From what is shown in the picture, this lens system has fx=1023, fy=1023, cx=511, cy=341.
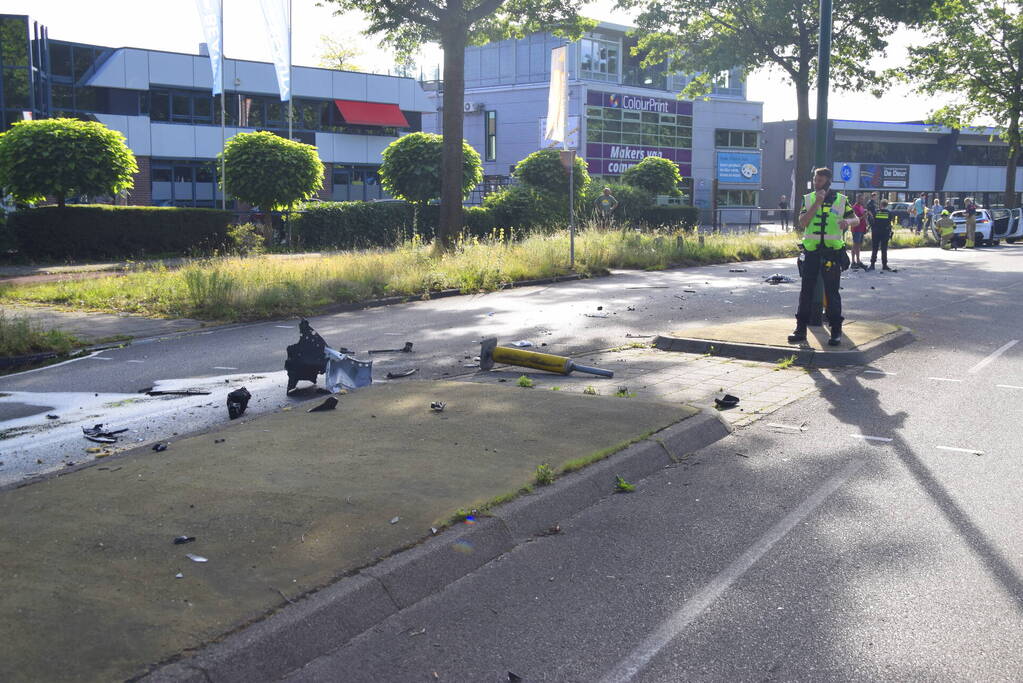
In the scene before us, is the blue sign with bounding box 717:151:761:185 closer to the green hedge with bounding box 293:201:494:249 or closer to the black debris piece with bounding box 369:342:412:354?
the green hedge with bounding box 293:201:494:249

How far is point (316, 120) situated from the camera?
5531 centimetres

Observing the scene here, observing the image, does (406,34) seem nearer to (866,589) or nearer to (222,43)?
(222,43)

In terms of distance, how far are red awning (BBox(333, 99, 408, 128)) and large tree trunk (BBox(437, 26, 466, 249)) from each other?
3010 cm

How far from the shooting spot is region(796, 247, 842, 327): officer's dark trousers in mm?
11414

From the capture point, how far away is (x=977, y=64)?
153 feet

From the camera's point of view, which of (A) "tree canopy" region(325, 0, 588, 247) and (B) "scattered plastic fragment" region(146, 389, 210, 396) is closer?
(B) "scattered plastic fragment" region(146, 389, 210, 396)

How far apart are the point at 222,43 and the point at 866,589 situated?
3522 centimetres

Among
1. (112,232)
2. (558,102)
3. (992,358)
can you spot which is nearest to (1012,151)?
(558,102)

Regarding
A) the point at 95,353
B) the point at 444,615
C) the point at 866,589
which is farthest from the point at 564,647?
the point at 95,353

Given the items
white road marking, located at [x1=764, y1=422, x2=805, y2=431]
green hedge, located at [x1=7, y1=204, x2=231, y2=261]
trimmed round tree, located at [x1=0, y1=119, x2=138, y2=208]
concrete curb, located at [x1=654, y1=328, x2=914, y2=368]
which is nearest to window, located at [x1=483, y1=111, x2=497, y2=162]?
green hedge, located at [x1=7, y1=204, x2=231, y2=261]

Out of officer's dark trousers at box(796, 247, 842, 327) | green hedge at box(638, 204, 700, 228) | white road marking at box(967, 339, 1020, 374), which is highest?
green hedge at box(638, 204, 700, 228)

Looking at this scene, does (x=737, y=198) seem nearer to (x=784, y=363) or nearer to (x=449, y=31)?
(x=449, y=31)

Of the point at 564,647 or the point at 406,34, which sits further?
the point at 406,34

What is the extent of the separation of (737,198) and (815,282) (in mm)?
66424
